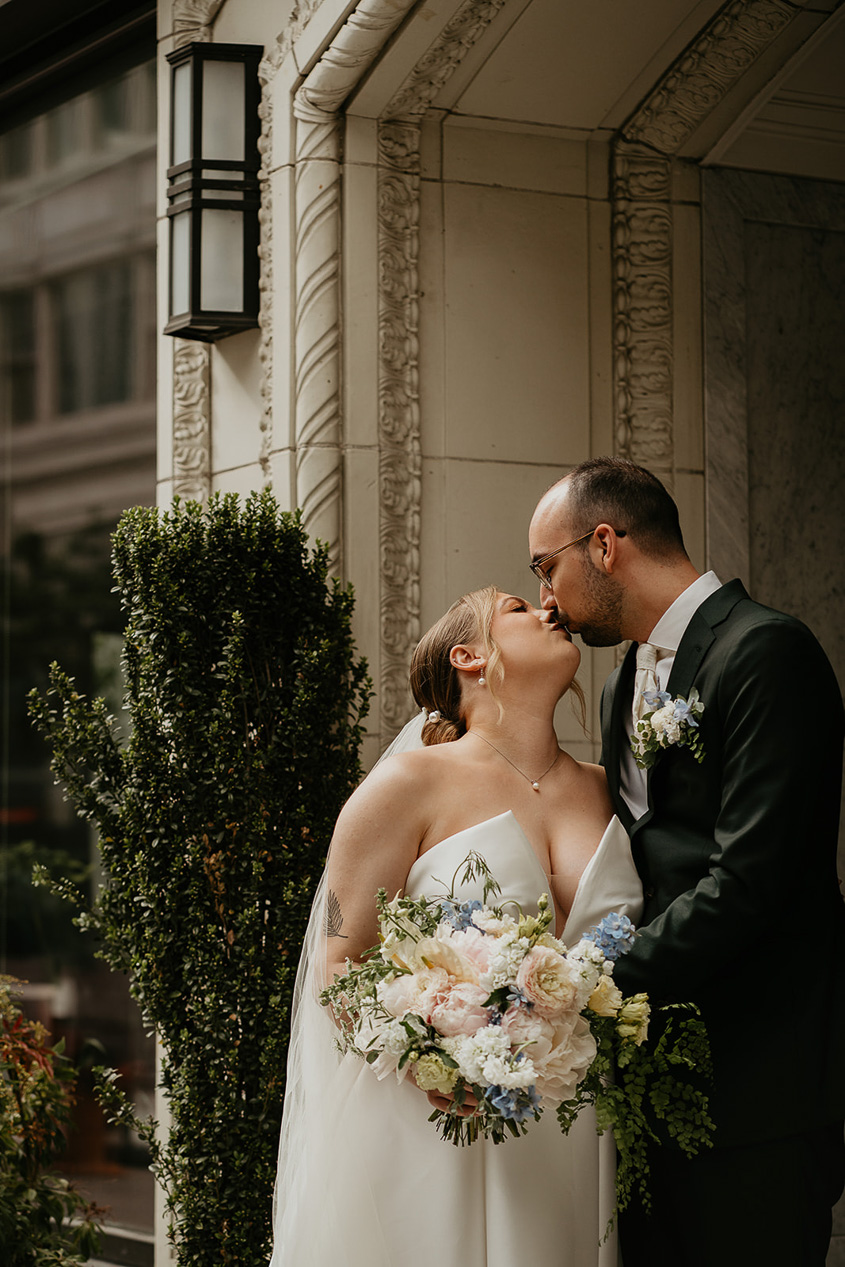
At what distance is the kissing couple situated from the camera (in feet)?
9.23

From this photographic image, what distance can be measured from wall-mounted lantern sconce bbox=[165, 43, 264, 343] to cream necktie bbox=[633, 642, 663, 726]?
2331 mm

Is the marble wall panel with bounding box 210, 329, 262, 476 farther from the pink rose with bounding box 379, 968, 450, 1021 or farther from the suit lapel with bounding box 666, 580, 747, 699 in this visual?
the pink rose with bounding box 379, 968, 450, 1021

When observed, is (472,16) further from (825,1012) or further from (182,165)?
(825,1012)

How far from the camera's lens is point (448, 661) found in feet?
10.9

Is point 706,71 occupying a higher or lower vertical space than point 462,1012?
higher

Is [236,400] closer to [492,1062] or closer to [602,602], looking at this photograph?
[602,602]

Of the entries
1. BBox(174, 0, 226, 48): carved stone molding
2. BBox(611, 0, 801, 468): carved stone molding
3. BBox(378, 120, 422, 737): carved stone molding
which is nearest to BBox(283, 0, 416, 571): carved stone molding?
BBox(378, 120, 422, 737): carved stone molding

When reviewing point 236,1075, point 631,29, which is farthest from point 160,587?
point 631,29

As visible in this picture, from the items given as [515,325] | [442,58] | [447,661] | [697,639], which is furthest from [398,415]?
[697,639]

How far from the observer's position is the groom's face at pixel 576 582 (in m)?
3.18

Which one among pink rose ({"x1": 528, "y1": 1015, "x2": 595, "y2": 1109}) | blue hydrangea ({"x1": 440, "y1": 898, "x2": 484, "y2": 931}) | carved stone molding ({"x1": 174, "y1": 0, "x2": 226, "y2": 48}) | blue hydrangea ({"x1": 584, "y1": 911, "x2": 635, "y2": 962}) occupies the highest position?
carved stone molding ({"x1": 174, "y1": 0, "x2": 226, "y2": 48})

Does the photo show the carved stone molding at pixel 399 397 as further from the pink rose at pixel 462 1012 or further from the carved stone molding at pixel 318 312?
the pink rose at pixel 462 1012

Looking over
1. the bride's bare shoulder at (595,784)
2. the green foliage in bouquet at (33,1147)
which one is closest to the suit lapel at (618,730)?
the bride's bare shoulder at (595,784)

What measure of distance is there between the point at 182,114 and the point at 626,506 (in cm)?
274
